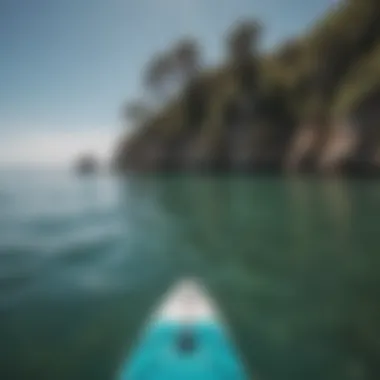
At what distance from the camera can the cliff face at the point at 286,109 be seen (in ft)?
A: 42.8

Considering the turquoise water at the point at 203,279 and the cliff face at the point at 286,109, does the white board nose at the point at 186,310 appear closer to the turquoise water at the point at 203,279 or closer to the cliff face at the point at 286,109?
the turquoise water at the point at 203,279

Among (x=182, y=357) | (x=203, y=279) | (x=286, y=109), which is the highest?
(x=286, y=109)

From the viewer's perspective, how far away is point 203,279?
3.62 metres

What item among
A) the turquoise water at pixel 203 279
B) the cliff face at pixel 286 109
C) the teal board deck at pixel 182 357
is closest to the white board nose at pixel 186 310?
the teal board deck at pixel 182 357

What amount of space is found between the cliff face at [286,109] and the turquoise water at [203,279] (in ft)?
24.1

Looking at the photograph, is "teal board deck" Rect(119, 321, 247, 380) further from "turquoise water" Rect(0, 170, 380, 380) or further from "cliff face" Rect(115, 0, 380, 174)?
"cliff face" Rect(115, 0, 380, 174)

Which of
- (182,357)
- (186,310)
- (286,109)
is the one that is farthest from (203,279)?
(286,109)

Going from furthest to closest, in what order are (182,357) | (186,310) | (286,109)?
(286,109) → (186,310) → (182,357)

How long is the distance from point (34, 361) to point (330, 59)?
613 inches

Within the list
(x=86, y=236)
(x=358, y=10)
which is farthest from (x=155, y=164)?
(x=86, y=236)

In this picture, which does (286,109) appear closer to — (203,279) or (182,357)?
(203,279)

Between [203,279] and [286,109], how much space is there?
16.9 m

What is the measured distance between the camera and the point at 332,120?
47.7 ft

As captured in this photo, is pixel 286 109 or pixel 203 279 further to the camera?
pixel 286 109
